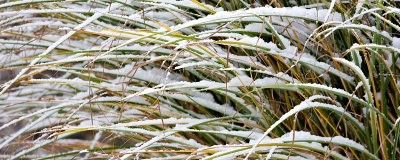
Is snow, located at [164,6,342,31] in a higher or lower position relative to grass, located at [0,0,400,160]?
higher

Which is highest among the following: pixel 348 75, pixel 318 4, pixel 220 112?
pixel 318 4

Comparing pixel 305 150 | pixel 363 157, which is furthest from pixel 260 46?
pixel 363 157

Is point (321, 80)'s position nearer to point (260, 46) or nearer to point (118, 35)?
point (260, 46)

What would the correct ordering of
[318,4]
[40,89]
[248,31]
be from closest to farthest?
[248,31] → [318,4] → [40,89]

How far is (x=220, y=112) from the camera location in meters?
1.54

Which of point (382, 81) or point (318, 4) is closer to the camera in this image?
point (382, 81)

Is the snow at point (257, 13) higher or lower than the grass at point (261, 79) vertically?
higher

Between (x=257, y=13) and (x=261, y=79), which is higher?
(x=257, y=13)

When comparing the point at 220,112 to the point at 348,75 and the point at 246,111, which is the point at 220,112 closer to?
the point at 246,111

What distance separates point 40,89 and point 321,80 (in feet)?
3.12

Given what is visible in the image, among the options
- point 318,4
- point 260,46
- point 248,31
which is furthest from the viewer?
point 318,4

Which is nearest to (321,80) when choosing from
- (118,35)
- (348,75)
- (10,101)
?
(348,75)

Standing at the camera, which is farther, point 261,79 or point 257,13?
point 261,79

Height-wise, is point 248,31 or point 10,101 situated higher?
point 248,31
